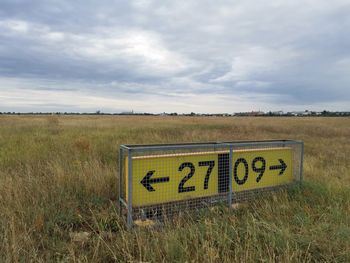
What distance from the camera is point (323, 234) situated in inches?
120

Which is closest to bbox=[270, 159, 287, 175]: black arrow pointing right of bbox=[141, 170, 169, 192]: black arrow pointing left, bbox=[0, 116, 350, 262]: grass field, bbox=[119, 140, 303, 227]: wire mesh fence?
bbox=[119, 140, 303, 227]: wire mesh fence

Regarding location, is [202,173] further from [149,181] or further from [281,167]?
[281,167]

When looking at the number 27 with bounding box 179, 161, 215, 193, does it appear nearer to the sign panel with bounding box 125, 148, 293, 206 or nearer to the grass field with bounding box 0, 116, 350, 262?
the sign panel with bounding box 125, 148, 293, 206

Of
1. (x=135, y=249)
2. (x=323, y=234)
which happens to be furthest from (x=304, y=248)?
(x=135, y=249)

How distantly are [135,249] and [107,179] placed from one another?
2434mm

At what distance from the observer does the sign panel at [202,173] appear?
353 centimetres

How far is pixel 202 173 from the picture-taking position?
13.2 ft

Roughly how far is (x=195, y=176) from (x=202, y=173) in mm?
149

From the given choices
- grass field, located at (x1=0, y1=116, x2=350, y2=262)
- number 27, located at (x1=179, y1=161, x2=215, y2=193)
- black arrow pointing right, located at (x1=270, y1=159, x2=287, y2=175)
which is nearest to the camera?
grass field, located at (x1=0, y1=116, x2=350, y2=262)

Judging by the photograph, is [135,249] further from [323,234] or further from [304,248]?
[323,234]

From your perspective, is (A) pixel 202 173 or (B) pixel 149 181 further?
(A) pixel 202 173

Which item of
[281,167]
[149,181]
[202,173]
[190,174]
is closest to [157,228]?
[149,181]

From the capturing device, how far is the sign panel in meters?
3.53

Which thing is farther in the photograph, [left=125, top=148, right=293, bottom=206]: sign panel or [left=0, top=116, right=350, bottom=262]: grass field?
[left=125, top=148, right=293, bottom=206]: sign panel
